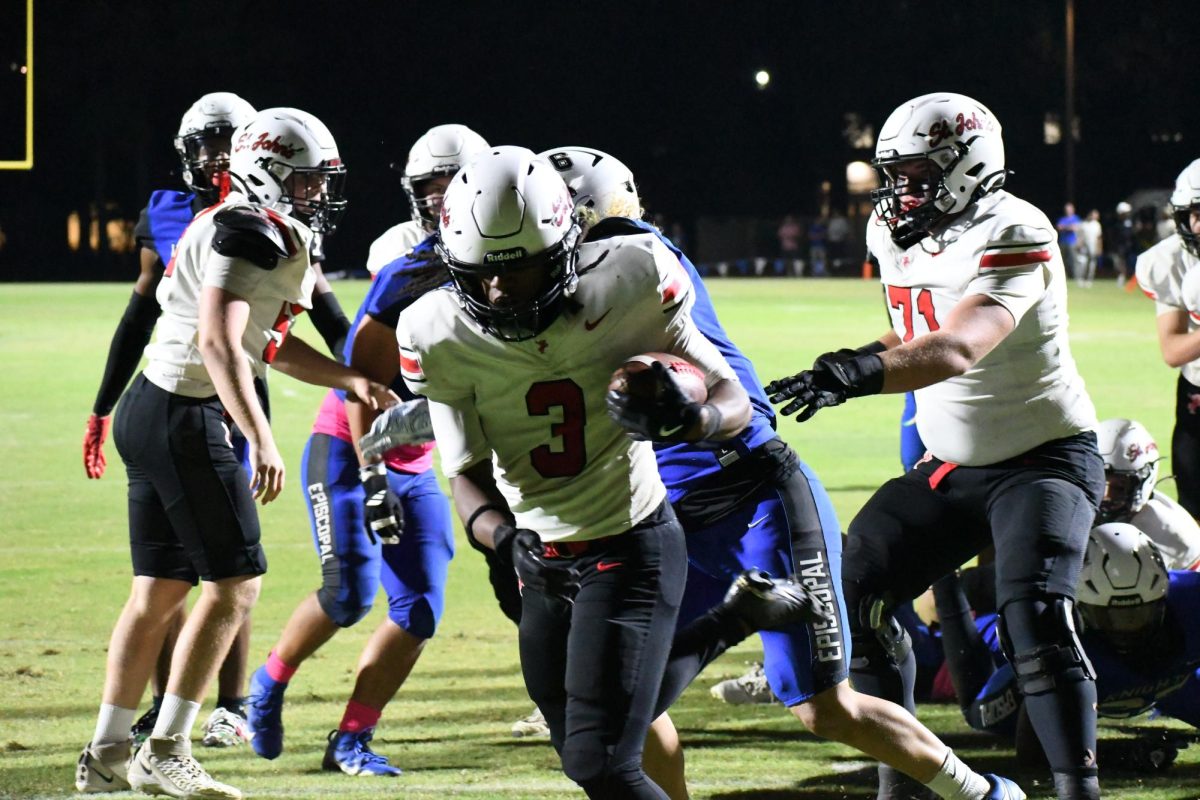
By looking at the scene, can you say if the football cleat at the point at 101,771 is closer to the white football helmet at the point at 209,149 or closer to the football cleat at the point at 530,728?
the football cleat at the point at 530,728

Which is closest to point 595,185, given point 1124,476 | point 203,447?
point 203,447

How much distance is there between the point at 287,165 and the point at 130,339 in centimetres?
98

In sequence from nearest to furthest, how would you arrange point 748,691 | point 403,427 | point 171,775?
point 403,427
point 171,775
point 748,691

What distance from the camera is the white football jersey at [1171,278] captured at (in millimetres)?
5938

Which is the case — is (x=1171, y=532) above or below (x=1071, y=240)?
below

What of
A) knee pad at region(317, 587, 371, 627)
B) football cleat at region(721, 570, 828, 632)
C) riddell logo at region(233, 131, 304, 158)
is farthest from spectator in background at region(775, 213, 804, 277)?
football cleat at region(721, 570, 828, 632)

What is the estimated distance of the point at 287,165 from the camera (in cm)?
465

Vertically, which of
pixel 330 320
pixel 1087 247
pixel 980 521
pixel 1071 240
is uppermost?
pixel 1071 240

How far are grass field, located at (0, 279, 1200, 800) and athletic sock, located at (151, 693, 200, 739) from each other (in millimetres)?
253

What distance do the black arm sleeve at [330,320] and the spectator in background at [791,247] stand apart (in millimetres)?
35873

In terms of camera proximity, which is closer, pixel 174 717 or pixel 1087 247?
pixel 174 717

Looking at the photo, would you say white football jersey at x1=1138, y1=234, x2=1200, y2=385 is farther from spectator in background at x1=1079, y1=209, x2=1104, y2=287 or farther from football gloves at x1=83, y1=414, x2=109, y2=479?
spectator in background at x1=1079, y1=209, x2=1104, y2=287

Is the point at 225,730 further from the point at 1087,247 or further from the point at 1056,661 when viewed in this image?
the point at 1087,247

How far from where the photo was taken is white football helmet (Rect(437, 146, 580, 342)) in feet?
10.2
